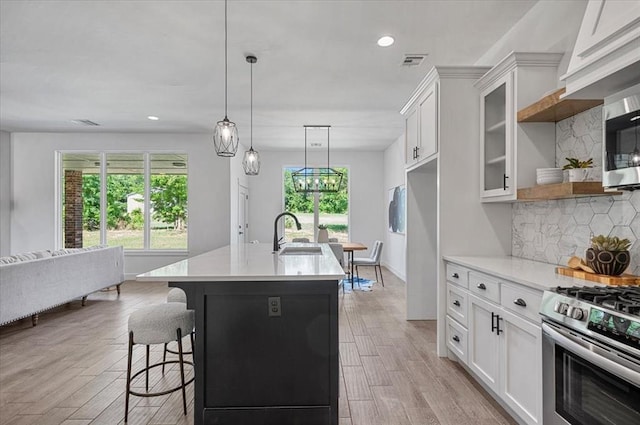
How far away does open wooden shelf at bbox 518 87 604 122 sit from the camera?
7.07ft

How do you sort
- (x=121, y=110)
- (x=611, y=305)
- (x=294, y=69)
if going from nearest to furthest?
(x=611, y=305) → (x=294, y=69) → (x=121, y=110)

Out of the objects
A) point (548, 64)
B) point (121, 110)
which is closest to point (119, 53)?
point (121, 110)

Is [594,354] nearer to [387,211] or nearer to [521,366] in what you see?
[521,366]

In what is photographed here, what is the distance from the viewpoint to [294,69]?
4.00m

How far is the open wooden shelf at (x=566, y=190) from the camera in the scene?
Answer: 6.70 ft

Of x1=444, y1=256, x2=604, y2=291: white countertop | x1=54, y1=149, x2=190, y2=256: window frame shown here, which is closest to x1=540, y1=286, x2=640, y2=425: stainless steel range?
x1=444, y1=256, x2=604, y2=291: white countertop

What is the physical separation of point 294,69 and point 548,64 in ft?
8.03

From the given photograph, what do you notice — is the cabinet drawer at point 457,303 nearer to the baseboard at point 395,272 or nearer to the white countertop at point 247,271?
the white countertop at point 247,271

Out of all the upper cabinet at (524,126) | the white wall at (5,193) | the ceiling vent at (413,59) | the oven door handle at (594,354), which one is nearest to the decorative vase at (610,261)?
the oven door handle at (594,354)

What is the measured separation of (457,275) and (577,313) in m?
1.53

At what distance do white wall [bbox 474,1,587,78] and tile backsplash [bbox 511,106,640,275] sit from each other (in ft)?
1.61

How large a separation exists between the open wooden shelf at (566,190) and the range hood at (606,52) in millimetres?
487

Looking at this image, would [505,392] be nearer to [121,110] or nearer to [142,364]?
[142,364]

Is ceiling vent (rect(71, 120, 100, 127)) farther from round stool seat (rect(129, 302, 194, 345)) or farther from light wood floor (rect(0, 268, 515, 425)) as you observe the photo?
round stool seat (rect(129, 302, 194, 345))
